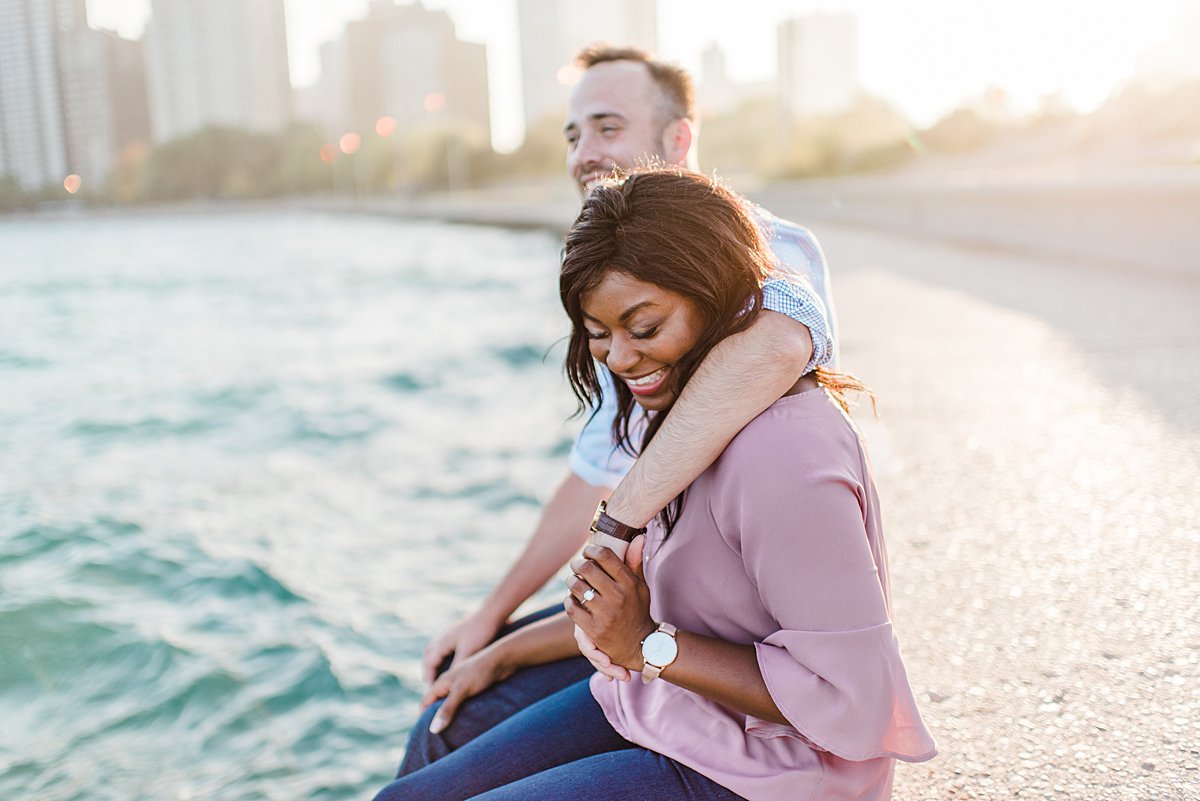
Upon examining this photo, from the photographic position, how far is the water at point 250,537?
153 inches

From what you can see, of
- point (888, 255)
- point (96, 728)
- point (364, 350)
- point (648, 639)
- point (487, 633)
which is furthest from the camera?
point (364, 350)

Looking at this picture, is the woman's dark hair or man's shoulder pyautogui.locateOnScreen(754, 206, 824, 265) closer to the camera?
the woman's dark hair

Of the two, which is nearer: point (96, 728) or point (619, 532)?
point (619, 532)

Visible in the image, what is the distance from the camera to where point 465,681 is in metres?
2.21

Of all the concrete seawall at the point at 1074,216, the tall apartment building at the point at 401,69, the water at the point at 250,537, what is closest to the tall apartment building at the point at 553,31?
the tall apartment building at the point at 401,69

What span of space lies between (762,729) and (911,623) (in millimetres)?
1152

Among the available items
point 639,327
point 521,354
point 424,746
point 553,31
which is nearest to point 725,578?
point 639,327

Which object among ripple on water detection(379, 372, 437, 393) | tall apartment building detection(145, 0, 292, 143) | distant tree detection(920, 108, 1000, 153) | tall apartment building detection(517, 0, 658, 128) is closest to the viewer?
ripple on water detection(379, 372, 437, 393)

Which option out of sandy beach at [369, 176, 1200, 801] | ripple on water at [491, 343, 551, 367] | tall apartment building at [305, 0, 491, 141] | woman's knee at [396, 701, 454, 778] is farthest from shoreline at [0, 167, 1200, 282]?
tall apartment building at [305, 0, 491, 141]

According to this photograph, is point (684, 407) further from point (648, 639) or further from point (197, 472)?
point (197, 472)

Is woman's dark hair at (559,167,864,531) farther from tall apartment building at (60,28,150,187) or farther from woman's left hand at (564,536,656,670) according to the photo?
tall apartment building at (60,28,150,187)

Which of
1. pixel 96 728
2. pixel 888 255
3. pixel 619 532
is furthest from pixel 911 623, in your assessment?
pixel 888 255

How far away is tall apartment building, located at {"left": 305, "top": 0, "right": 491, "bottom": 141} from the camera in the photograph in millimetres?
125750

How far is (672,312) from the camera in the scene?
1552 millimetres
